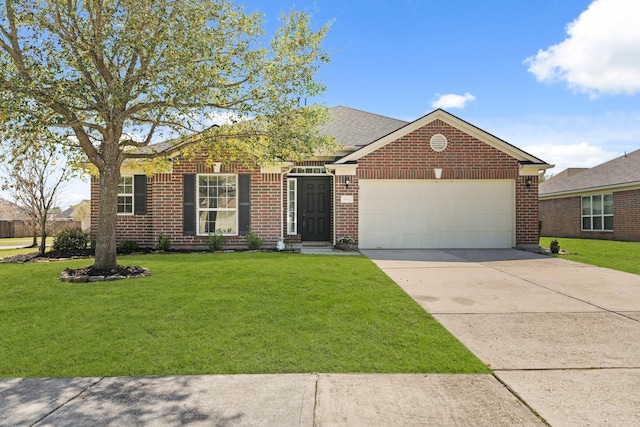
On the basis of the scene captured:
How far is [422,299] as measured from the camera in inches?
252

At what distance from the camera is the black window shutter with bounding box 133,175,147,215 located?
1320 cm

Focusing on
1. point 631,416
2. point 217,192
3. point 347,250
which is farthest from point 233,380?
point 217,192

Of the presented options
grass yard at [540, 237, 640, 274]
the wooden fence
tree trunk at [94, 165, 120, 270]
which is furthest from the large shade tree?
the wooden fence

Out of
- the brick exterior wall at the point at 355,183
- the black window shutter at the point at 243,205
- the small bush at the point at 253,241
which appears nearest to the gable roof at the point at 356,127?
the brick exterior wall at the point at 355,183

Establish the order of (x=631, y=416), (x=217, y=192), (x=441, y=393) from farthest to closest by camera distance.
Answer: (x=217, y=192) → (x=441, y=393) → (x=631, y=416)

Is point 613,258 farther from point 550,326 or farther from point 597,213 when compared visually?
point 597,213

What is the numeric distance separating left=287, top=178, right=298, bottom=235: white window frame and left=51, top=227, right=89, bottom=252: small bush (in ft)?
21.3

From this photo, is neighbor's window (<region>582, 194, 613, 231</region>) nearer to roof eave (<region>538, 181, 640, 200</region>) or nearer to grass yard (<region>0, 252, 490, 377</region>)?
roof eave (<region>538, 181, 640, 200</region>)

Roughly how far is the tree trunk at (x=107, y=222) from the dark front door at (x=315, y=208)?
6.37m

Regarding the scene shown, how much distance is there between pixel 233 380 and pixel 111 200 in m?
6.35

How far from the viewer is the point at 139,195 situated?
13234 millimetres

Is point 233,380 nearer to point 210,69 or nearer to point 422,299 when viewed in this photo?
point 422,299

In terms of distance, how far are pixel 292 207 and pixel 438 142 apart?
5279 mm

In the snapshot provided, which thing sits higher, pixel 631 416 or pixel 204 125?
pixel 204 125
